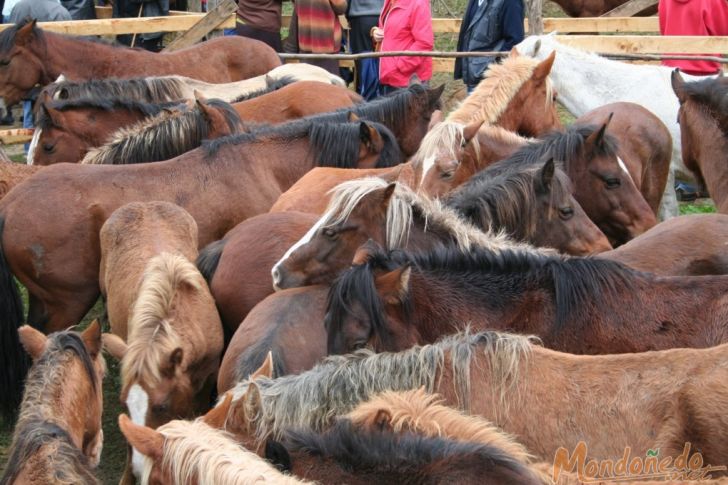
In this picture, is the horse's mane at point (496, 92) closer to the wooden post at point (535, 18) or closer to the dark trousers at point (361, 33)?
the wooden post at point (535, 18)

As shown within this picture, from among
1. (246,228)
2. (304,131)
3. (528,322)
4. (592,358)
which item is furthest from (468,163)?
(592,358)

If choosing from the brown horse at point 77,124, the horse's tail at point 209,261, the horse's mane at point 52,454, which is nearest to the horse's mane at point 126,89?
the brown horse at point 77,124

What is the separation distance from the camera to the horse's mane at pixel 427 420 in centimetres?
262

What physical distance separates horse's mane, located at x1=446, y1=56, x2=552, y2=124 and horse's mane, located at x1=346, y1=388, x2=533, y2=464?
12.8 ft

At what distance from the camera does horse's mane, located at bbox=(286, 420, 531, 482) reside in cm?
236

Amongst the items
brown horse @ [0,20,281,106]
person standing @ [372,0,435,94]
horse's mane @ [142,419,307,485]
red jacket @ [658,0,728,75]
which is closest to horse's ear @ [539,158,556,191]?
horse's mane @ [142,419,307,485]

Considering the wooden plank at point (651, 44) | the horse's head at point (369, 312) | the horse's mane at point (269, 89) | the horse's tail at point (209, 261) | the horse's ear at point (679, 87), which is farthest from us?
the wooden plank at point (651, 44)

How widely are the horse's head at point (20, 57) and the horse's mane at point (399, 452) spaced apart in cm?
726

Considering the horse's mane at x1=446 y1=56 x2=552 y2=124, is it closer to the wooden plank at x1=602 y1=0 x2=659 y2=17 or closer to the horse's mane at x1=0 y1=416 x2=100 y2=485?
the horse's mane at x1=0 y1=416 x2=100 y2=485

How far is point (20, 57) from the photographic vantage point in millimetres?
8773

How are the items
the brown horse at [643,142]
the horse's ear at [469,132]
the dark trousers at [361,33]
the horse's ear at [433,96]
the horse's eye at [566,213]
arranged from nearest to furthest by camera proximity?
the horse's eye at [566,213]
the horse's ear at [469,132]
the brown horse at [643,142]
the horse's ear at [433,96]
the dark trousers at [361,33]

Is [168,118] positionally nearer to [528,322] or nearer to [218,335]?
[218,335]

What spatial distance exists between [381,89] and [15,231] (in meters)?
5.35

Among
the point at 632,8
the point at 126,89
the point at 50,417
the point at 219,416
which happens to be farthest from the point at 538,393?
the point at 632,8
